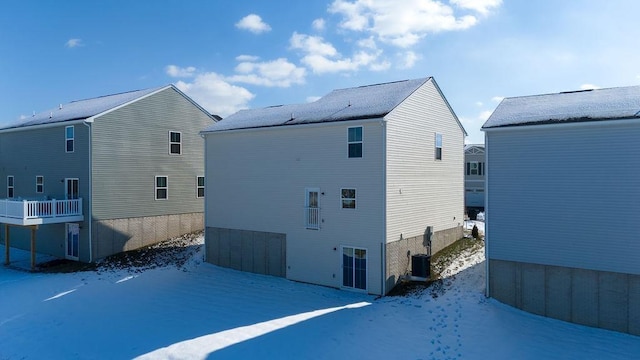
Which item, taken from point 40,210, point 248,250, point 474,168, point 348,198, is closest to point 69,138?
point 40,210

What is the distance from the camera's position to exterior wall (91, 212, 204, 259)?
24.6 m

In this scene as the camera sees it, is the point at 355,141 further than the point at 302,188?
No

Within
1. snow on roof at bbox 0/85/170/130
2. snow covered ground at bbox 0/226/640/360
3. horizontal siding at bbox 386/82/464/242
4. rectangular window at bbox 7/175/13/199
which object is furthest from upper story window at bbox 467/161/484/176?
rectangular window at bbox 7/175/13/199

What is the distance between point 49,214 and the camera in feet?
77.7

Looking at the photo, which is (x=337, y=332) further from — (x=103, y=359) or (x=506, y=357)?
(x=103, y=359)

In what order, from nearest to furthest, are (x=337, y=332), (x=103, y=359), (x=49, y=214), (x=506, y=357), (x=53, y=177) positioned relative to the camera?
(x=506, y=357)
(x=103, y=359)
(x=337, y=332)
(x=49, y=214)
(x=53, y=177)

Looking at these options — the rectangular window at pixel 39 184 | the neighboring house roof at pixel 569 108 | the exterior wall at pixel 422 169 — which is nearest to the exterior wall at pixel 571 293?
the exterior wall at pixel 422 169

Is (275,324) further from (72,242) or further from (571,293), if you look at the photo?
(72,242)

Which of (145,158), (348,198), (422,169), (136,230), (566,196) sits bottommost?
(136,230)

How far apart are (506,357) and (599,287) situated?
4.23m

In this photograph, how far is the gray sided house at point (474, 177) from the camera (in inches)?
1618

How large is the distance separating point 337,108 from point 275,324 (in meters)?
10.3

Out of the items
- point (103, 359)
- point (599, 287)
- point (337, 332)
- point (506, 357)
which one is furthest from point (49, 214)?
point (599, 287)

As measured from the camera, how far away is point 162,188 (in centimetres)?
2770
